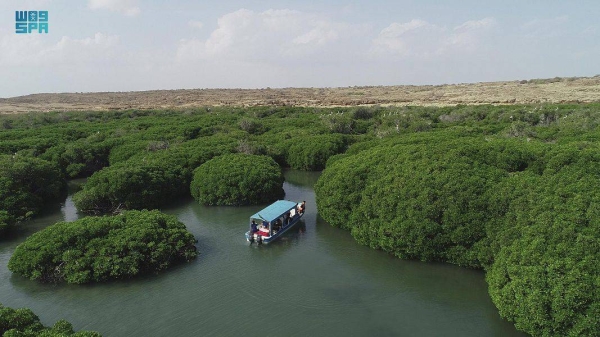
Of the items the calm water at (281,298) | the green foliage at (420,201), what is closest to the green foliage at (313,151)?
the green foliage at (420,201)

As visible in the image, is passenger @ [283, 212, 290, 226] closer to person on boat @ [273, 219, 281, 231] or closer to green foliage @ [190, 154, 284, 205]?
person on boat @ [273, 219, 281, 231]

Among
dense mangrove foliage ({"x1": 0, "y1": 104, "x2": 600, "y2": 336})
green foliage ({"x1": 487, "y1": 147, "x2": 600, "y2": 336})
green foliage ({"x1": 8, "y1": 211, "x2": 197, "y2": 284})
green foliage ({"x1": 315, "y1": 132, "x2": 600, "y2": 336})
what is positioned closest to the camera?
green foliage ({"x1": 487, "y1": 147, "x2": 600, "y2": 336})

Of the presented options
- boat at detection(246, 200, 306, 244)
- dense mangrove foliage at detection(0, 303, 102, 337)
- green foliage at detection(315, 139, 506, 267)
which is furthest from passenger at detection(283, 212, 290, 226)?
dense mangrove foliage at detection(0, 303, 102, 337)

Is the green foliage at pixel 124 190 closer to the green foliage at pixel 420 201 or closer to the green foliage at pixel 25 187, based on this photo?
the green foliage at pixel 25 187

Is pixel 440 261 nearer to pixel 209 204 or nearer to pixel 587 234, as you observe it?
pixel 587 234

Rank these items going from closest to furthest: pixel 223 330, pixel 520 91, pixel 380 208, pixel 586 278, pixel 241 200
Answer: pixel 586 278 → pixel 223 330 → pixel 380 208 → pixel 241 200 → pixel 520 91

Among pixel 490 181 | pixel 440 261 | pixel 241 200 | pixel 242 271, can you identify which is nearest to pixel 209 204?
pixel 241 200
